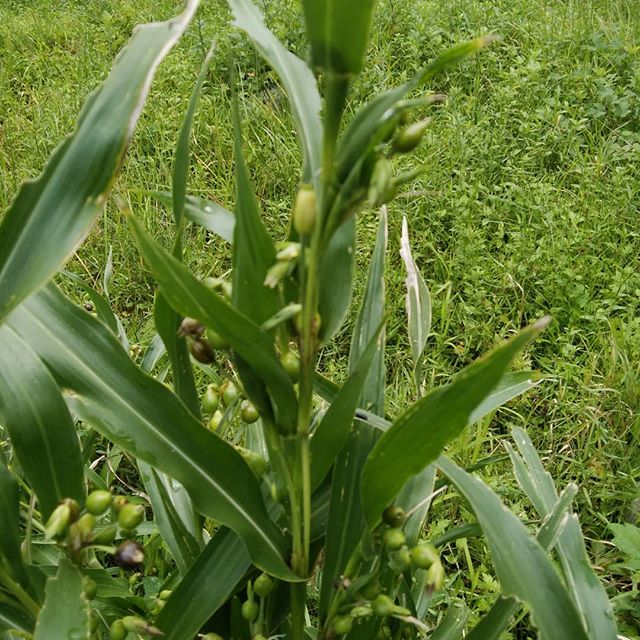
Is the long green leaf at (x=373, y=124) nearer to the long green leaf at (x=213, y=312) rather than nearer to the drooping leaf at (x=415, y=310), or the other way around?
the long green leaf at (x=213, y=312)

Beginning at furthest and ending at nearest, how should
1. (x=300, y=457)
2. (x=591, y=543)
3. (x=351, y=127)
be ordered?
1. (x=591, y=543)
2. (x=300, y=457)
3. (x=351, y=127)

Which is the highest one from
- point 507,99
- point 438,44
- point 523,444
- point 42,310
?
point 438,44

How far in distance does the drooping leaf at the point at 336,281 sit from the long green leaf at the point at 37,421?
20cm

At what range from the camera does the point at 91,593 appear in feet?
2.33

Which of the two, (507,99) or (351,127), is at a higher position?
(507,99)

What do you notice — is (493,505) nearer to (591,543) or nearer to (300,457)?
(300,457)

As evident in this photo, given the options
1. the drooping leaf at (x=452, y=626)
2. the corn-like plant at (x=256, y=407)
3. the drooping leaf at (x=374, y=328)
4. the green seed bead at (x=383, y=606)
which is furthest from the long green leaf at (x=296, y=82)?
the drooping leaf at (x=452, y=626)

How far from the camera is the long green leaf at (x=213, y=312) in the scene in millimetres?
531

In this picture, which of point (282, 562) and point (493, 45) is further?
point (493, 45)

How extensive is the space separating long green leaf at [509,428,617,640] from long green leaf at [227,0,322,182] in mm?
501

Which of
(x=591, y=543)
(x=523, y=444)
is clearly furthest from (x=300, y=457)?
(x=591, y=543)

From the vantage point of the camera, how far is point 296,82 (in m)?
0.68

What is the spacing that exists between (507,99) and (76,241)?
2.46m

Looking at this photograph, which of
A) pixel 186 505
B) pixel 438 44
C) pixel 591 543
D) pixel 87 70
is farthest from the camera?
pixel 87 70
